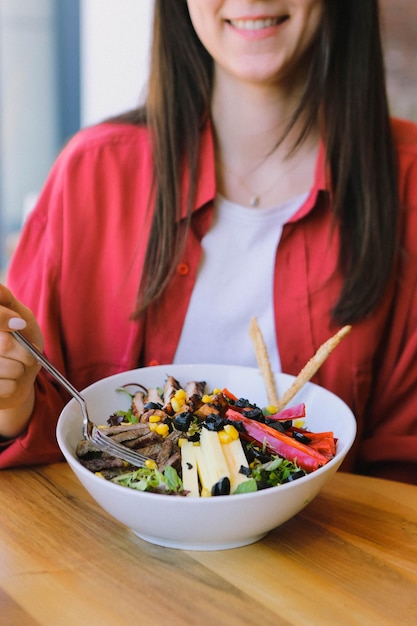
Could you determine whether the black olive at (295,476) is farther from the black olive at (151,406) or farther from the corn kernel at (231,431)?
the black olive at (151,406)

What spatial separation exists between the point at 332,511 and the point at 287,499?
0.70 ft

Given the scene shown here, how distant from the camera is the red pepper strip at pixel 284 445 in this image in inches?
43.1

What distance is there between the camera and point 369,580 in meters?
1.03

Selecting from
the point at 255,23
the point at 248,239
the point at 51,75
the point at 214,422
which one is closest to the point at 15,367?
the point at 214,422

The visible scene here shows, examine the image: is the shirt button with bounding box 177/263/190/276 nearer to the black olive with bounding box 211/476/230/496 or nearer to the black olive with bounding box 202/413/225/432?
the black olive with bounding box 202/413/225/432

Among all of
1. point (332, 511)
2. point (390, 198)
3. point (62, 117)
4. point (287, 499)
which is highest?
point (390, 198)

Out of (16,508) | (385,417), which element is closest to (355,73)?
(385,417)

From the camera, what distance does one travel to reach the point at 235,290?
168cm

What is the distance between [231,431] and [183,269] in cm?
64

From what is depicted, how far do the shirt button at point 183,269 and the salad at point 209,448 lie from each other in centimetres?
49

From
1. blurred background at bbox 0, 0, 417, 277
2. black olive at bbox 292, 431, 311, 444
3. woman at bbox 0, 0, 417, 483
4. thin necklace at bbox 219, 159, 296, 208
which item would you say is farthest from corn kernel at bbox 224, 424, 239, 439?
blurred background at bbox 0, 0, 417, 277

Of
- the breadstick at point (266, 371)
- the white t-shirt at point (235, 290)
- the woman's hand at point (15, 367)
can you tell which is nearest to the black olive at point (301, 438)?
the breadstick at point (266, 371)

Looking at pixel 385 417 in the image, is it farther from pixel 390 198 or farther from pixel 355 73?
pixel 355 73

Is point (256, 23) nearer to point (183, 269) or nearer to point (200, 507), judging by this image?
point (183, 269)
